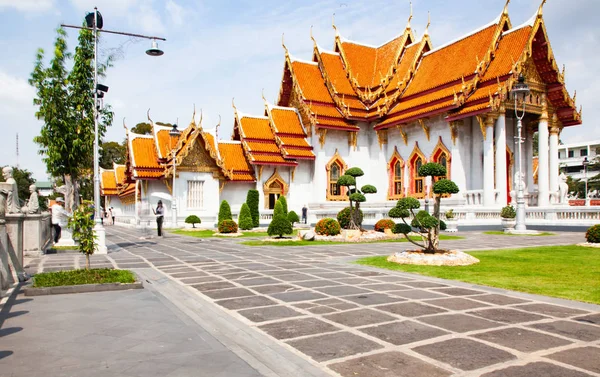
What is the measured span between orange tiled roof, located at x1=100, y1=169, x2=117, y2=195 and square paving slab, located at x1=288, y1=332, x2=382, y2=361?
51881 mm

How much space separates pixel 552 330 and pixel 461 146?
25.4 m

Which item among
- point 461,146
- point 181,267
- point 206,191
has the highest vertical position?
point 461,146

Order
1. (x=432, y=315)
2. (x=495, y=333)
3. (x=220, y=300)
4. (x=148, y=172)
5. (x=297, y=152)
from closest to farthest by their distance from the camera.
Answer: (x=495, y=333) < (x=432, y=315) < (x=220, y=300) < (x=148, y=172) < (x=297, y=152)

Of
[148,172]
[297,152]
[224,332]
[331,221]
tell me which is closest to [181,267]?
[224,332]

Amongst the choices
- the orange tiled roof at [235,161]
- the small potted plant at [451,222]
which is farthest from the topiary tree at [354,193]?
the orange tiled roof at [235,161]

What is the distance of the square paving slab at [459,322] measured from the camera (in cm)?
560

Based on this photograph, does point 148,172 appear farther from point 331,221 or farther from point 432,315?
point 432,315

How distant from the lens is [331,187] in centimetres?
3588

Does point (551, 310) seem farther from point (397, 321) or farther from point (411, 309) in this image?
point (397, 321)

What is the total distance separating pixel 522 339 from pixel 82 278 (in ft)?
23.1

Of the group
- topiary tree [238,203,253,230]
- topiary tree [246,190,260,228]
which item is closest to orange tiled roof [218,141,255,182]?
topiary tree [246,190,260,228]

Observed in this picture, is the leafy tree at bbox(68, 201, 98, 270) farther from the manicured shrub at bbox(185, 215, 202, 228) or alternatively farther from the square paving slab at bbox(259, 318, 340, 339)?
the manicured shrub at bbox(185, 215, 202, 228)

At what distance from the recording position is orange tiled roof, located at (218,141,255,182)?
34906 millimetres

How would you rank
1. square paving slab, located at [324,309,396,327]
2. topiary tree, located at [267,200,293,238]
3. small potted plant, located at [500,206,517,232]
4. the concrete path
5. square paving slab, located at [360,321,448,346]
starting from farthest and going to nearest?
small potted plant, located at [500,206,517,232], topiary tree, located at [267,200,293,238], square paving slab, located at [324,309,396,327], square paving slab, located at [360,321,448,346], the concrete path
